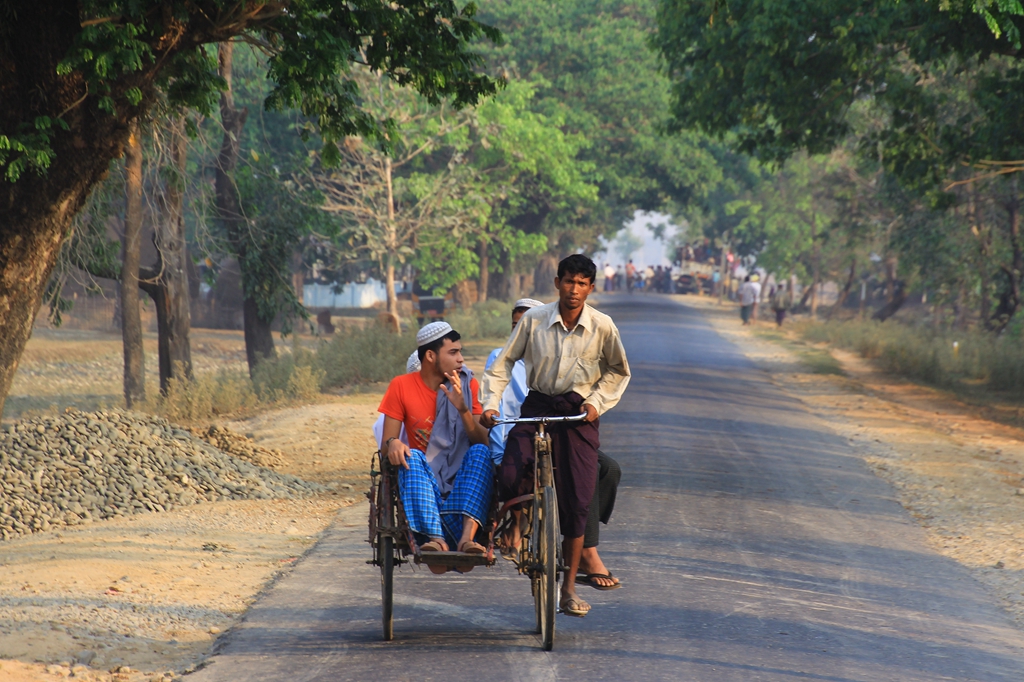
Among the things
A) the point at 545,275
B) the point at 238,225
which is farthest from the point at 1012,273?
the point at 545,275

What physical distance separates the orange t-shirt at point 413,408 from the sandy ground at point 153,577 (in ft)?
5.23

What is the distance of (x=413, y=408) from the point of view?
6.17m

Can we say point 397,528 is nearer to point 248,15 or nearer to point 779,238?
point 248,15

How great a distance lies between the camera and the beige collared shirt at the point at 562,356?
5973 millimetres

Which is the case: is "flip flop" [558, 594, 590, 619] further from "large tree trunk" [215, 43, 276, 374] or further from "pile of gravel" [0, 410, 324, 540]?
"large tree trunk" [215, 43, 276, 374]

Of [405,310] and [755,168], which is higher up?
[755,168]

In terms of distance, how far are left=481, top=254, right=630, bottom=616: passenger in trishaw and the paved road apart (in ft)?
2.03

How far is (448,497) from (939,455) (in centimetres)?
992

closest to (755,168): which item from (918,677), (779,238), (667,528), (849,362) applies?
(779,238)

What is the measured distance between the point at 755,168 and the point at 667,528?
45569 mm

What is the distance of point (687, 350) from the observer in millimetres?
28578

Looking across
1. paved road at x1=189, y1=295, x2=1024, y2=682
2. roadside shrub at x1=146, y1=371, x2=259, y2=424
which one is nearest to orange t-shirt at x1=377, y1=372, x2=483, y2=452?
paved road at x1=189, y1=295, x2=1024, y2=682

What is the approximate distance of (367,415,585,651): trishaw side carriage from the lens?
556 centimetres

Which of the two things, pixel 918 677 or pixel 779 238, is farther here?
pixel 779 238
